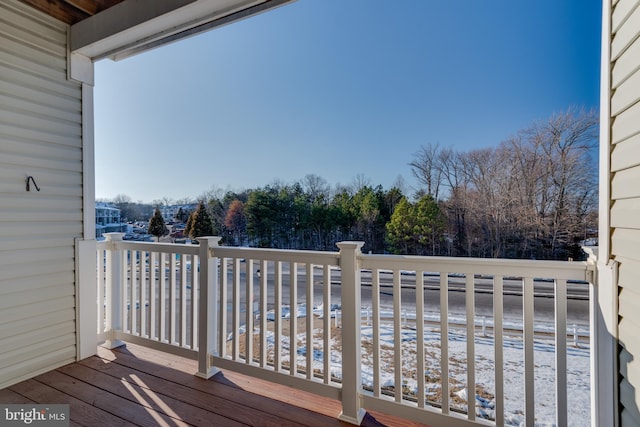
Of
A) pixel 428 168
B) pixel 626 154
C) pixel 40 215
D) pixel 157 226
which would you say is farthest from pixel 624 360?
pixel 428 168

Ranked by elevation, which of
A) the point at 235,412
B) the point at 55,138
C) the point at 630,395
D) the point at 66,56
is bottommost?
the point at 235,412

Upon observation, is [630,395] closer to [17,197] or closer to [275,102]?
[17,197]

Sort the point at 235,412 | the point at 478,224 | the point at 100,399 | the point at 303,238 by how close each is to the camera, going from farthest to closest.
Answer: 1. the point at 303,238
2. the point at 478,224
3. the point at 100,399
4. the point at 235,412

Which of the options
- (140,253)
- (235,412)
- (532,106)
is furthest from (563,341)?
(532,106)

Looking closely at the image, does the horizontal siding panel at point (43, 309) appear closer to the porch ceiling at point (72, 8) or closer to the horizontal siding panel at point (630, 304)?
the porch ceiling at point (72, 8)

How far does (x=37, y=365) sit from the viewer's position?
2062mm

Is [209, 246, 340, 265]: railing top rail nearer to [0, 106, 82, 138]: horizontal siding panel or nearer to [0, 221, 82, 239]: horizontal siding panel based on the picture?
[0, 221, 82, 239]: horizontal siding panel

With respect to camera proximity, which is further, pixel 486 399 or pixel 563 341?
pixel 486 399

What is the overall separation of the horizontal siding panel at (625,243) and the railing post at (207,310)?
197 centimetres

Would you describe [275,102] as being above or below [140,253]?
above

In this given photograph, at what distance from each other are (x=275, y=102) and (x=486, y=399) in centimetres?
1284

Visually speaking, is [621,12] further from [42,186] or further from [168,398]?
[42,186]

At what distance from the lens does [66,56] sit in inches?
88.7

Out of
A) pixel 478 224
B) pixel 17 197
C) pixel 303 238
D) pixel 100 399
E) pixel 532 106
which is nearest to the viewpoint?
pixel 100 399
